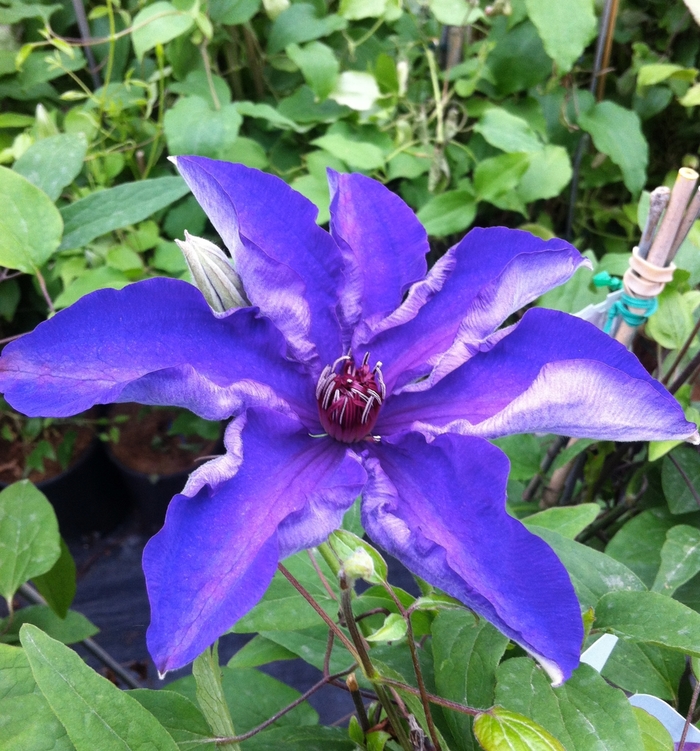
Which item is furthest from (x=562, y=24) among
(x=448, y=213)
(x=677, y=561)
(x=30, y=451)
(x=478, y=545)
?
(x=30, y=451)

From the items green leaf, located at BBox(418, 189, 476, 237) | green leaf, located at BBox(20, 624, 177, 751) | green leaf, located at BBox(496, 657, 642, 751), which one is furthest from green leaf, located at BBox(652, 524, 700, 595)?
green leaf, located at BBox(418, 189, 476, 237)

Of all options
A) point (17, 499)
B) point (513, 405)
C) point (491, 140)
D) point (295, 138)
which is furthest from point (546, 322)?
point (295, 138)

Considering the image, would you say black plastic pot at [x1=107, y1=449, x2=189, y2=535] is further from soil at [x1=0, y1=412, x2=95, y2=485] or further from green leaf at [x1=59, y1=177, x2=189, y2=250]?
green leaf at [x1=59, y1=177, x2=189, y2=250]

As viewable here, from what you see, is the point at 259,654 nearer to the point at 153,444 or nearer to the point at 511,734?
the point at 511,734

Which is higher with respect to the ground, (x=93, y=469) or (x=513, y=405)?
(x=513, y=405)

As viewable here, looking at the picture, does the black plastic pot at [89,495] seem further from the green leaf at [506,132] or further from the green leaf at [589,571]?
the green leaf at [589,571]

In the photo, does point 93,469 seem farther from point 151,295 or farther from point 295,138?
point 151,295
